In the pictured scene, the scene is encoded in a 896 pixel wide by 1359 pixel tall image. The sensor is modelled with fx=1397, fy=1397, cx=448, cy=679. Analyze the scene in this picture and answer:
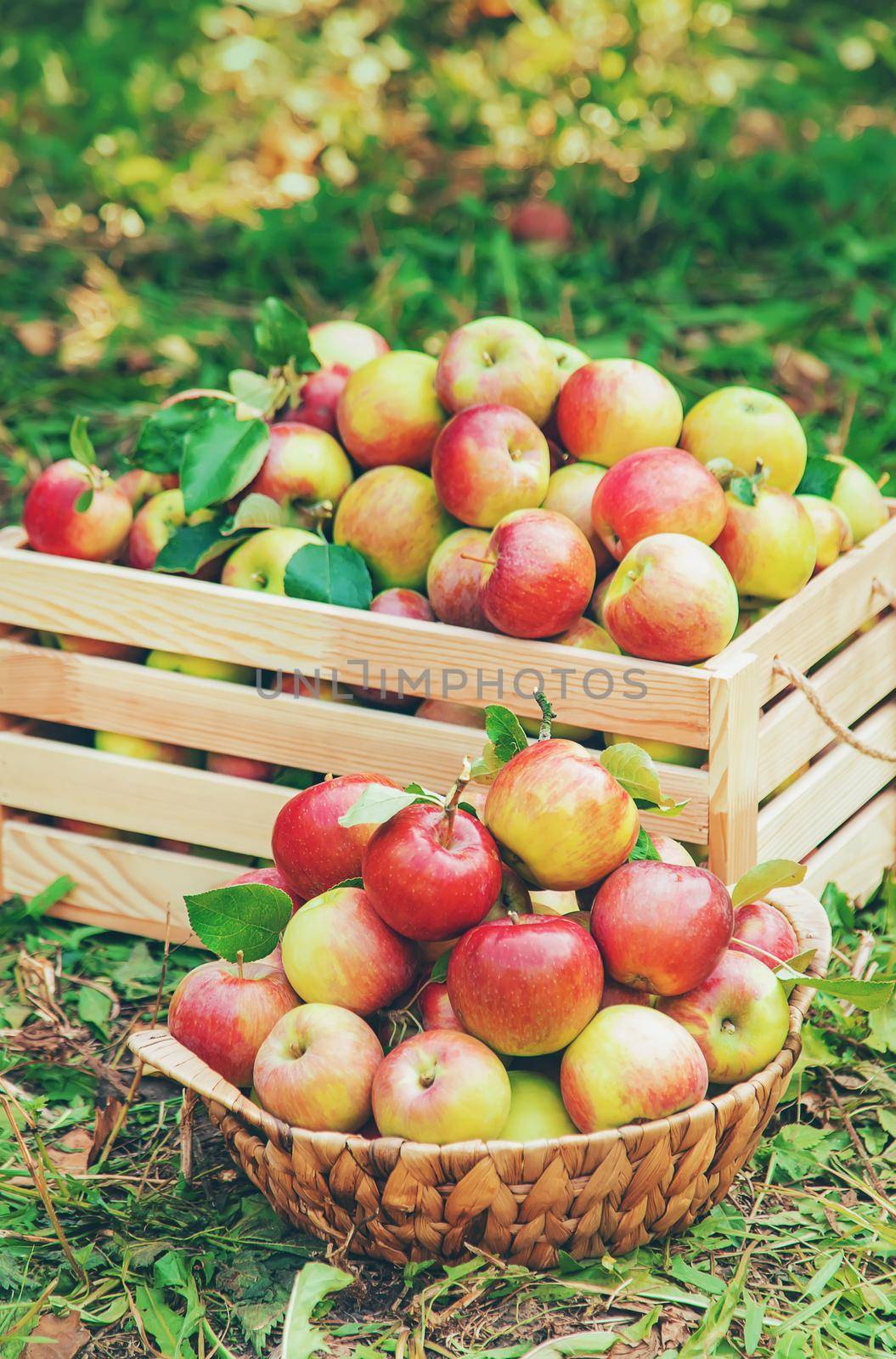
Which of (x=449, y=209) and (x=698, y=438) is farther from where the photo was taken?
(x=449, y=209)

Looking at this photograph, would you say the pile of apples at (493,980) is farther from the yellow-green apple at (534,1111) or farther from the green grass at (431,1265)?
the green grass at (431,1265)

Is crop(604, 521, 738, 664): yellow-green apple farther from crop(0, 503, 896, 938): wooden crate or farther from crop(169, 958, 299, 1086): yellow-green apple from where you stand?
crop(169, 958, 299, 1086): yellow-green apple

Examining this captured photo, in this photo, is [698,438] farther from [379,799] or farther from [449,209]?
[449,209]

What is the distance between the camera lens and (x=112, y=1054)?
86.9 inches

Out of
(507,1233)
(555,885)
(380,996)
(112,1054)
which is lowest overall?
(112,1054)

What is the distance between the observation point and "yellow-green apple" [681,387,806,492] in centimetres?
230

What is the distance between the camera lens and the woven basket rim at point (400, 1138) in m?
1.53

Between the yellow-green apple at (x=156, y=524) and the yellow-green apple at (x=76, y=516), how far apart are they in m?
0.04

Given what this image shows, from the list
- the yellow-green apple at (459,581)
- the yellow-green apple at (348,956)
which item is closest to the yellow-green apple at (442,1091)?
the yellow-green apple at (348,956)

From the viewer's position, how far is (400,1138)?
1.54m

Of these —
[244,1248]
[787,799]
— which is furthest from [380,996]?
[787,799]

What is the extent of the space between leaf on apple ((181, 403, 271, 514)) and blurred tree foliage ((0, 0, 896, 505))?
1371 millimetres

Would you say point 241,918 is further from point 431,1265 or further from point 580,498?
point 580,498

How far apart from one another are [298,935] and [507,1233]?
1.41 feet
